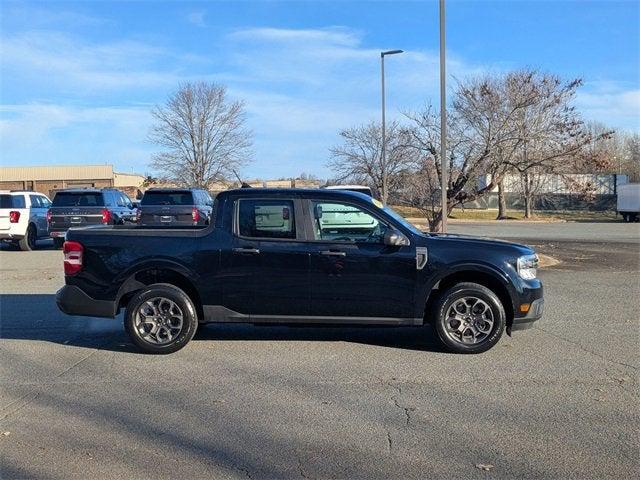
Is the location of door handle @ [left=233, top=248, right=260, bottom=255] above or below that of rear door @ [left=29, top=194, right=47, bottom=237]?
below

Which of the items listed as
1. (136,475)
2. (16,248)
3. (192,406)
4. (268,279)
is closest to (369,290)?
(268,279)

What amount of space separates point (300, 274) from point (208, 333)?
1.87 metres

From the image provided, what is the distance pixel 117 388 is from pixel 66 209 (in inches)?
581

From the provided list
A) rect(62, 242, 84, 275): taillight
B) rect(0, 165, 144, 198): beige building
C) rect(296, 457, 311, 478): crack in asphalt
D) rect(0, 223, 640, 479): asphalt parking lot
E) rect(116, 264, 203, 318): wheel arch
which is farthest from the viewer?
rect(0, 165, 144, 198): beige building

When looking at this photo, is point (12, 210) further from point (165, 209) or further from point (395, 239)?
point (395, 239)

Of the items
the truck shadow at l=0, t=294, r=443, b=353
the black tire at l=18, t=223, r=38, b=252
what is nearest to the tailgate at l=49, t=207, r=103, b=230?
the black tire at l=18, t=223, r=38, b=252

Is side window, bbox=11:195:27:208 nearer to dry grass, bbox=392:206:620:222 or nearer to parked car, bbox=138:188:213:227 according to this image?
parked car, bbox=138:188:213:227

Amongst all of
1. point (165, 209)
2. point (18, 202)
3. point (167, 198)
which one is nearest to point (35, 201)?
point (18, 202)

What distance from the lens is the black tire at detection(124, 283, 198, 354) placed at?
715 cm

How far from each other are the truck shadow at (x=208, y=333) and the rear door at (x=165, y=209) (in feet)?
32.1

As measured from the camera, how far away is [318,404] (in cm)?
547

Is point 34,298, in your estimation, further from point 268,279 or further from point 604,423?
point 604,423

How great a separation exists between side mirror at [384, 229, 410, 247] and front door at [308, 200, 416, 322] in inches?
2.1

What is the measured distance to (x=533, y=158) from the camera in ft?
56.2
